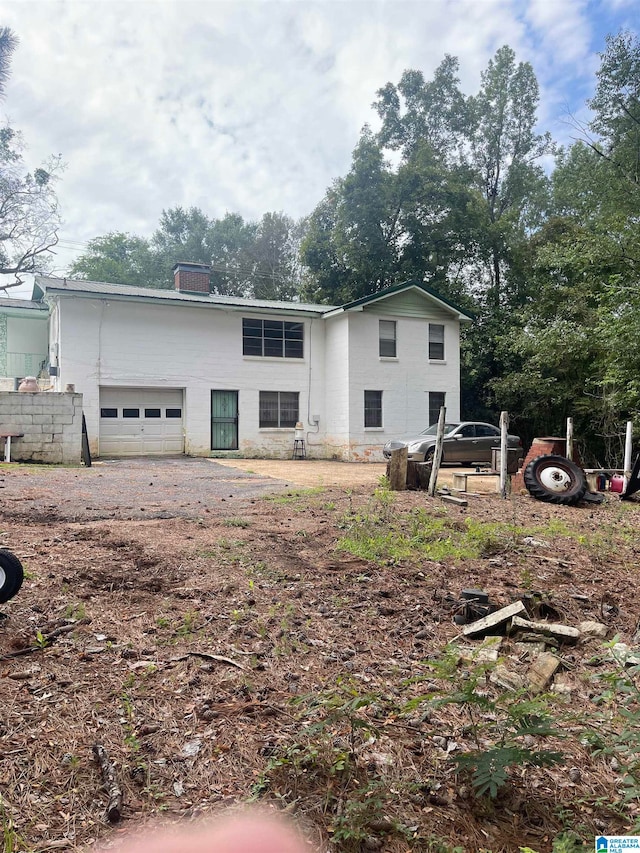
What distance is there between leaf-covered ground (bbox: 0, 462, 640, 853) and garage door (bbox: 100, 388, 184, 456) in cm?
1298

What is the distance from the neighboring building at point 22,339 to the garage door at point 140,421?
6.39m

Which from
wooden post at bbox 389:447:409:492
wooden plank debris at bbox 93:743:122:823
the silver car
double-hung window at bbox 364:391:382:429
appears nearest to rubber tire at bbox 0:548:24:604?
wooden plank debris at bbox 93:743:122:823

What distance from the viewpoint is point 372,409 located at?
20.5 m

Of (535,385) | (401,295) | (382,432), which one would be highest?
(401,295)

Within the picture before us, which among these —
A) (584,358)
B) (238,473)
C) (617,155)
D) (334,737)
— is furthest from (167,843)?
(617,155)

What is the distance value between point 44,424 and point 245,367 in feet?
24.5

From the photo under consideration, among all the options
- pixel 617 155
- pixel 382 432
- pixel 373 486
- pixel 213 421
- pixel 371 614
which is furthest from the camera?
pixel 617 155

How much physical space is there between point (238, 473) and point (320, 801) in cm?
1178

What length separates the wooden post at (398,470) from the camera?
973 cm

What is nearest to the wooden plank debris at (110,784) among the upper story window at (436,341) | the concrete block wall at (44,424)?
the concrete block wall at (44,424)

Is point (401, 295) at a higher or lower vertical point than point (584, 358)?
higher

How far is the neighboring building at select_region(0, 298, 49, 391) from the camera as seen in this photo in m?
22.0

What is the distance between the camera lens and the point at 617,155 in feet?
71.4

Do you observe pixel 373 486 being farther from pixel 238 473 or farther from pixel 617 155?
pixel 617 155
